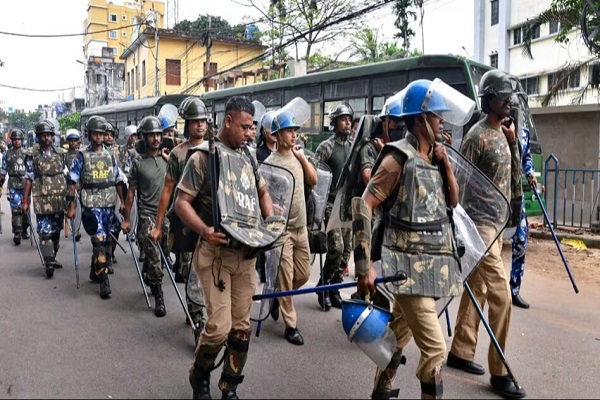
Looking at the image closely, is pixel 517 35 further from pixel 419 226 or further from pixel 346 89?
pixel 419 226

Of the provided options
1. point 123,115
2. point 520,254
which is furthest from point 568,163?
point 123,115

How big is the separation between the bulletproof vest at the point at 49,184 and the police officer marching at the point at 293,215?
3.87 metres

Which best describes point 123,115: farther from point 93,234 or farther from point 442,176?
point 442,176

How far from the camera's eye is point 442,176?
3127 millimetres

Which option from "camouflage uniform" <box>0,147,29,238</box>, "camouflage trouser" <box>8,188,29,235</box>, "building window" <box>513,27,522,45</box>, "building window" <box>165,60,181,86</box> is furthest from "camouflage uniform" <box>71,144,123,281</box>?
"building window" <box>165,60,181,86</box>

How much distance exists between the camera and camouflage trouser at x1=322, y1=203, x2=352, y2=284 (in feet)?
17.9

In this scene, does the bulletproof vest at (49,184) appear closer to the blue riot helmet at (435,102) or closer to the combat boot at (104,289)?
the combat boot at (104,289)

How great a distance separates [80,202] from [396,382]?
13.4 feet

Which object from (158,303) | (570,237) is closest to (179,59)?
(570,237)

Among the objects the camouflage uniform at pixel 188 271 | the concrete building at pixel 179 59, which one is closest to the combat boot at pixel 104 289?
the camouflage uniform at pixel 188 271

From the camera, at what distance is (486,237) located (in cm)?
369

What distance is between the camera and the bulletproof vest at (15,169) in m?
9.81

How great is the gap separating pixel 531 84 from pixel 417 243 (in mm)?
24232

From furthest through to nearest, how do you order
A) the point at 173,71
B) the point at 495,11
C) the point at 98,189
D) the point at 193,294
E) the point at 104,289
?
the point at 173,71 < the point at 495,11 < the point at 98,189 < the point at 104,289 < the point at 193,294
